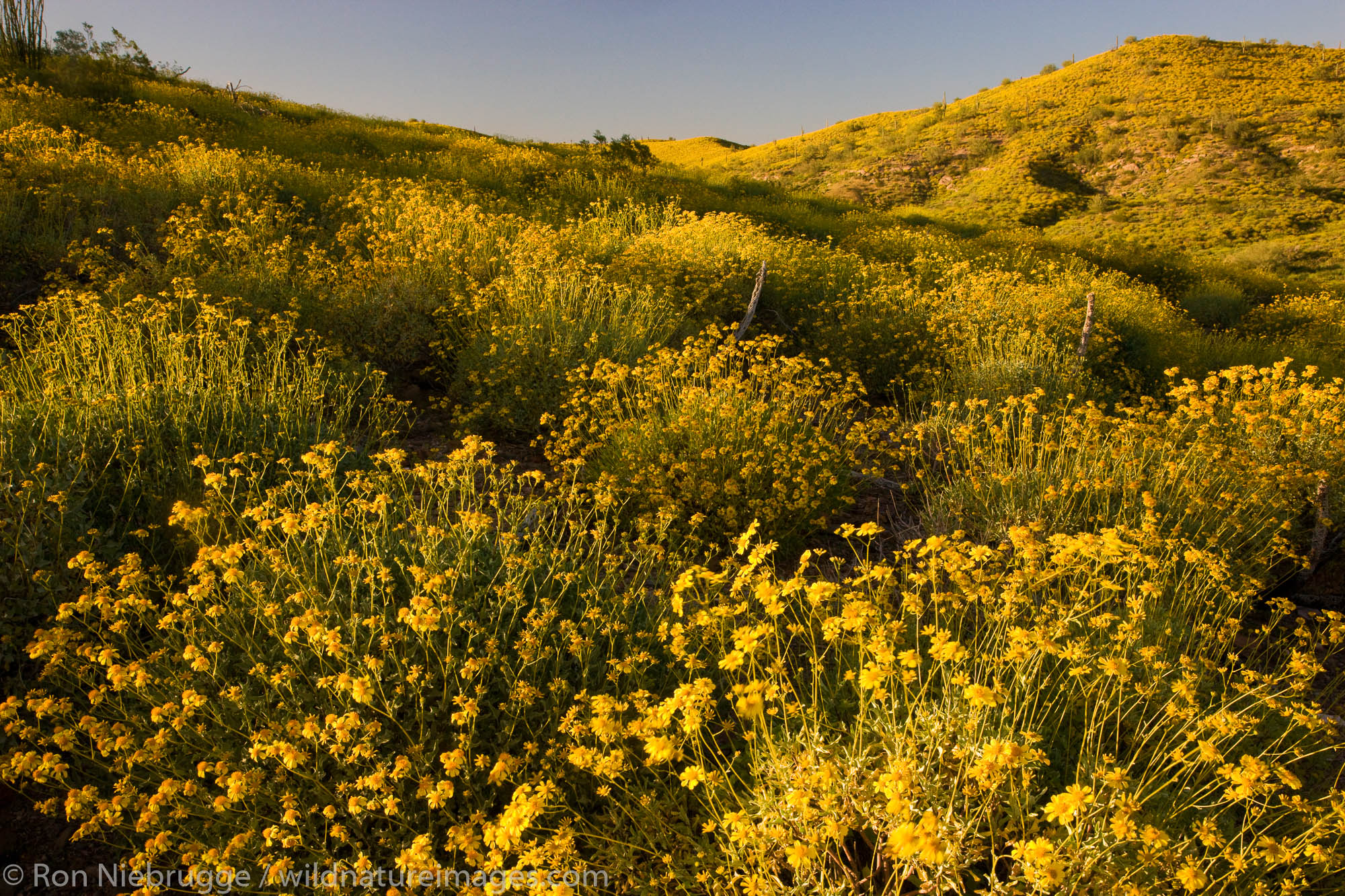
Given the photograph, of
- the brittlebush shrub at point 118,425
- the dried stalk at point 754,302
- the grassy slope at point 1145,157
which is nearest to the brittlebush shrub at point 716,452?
the brittlebush shrub at point 118,425

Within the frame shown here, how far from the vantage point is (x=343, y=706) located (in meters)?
2.12

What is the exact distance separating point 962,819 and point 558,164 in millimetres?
15607

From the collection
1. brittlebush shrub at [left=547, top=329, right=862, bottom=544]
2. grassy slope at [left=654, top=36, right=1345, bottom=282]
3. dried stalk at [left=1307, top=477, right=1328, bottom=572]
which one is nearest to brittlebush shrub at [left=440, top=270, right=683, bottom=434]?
brittlebush shrub at [left=547, top=329, right=862, bottom=544]

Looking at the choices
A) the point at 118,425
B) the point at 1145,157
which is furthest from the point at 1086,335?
the point at 1145,157

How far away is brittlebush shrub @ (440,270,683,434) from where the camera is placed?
5297 mm

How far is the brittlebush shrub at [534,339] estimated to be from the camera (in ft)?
17.4

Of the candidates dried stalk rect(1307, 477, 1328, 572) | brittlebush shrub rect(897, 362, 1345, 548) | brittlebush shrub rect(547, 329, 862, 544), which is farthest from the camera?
dried stalk rect(1307, 477, 1328, 572)

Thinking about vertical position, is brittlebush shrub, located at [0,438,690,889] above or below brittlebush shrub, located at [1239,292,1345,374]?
below

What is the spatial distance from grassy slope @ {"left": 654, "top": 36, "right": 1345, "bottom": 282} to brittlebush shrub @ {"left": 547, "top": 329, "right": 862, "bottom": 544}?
21.3 m

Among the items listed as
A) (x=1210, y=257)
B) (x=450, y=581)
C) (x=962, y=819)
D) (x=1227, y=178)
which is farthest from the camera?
(x=1227, y=178)

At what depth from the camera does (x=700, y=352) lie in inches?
184

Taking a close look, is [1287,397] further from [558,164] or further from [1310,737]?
[558,164]

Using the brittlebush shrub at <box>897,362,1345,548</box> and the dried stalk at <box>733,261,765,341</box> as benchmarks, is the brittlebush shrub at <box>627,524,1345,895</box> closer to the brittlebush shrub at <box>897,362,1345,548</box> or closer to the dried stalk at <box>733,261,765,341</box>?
the brittlebush shrub at <box>897,362,1345,548</box>

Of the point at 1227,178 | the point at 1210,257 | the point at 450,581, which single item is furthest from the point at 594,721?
the point at 1227,178
